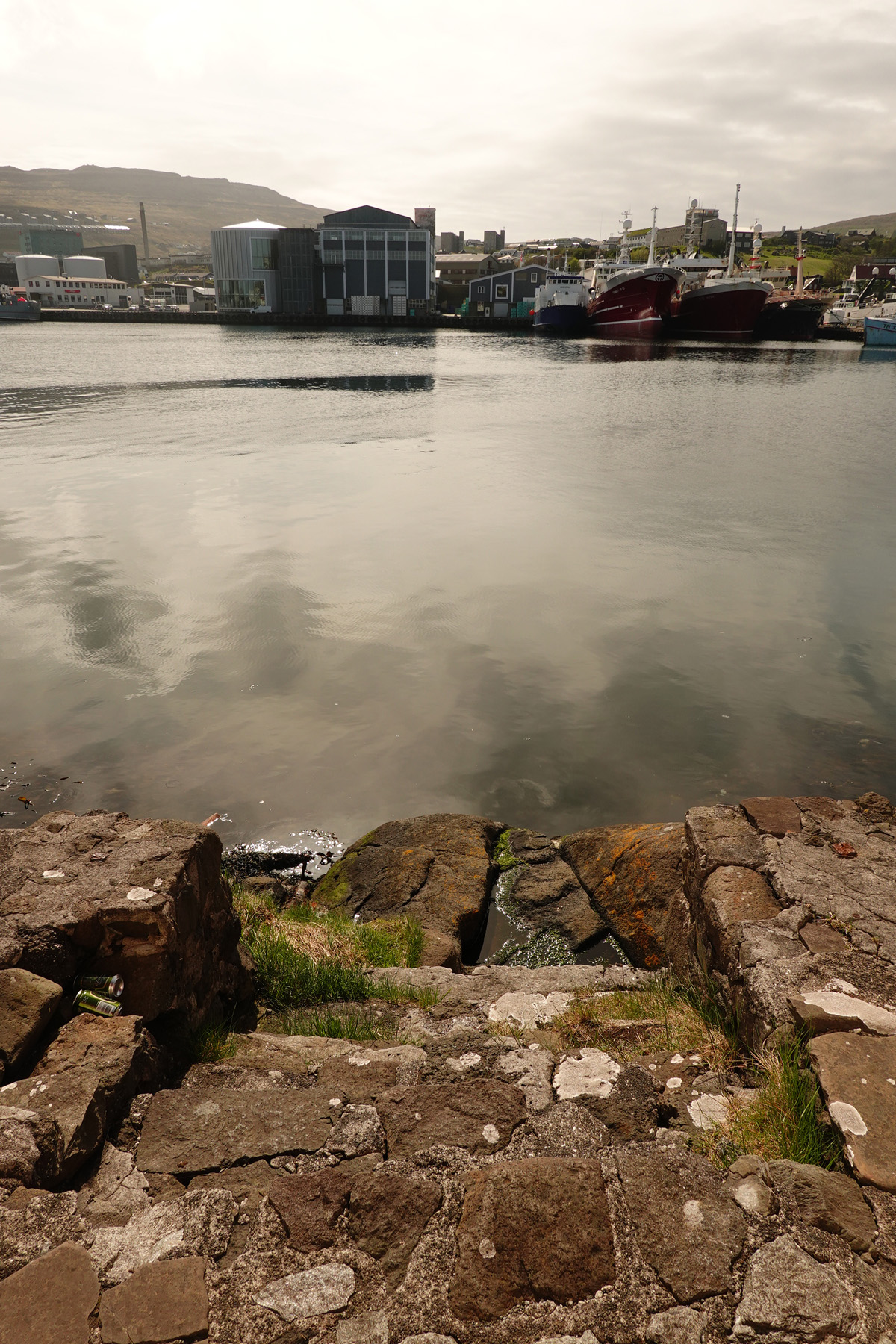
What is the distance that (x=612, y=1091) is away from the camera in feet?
9.15

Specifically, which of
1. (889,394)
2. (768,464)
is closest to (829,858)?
(768,464)

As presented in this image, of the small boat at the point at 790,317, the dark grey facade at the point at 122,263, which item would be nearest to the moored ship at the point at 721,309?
the small boat at the point at 790,317

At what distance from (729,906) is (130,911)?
280 cm

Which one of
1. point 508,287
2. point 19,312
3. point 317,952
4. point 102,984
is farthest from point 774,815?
point 19,312

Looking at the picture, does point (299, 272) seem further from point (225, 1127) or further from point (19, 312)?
point (225, 1127)

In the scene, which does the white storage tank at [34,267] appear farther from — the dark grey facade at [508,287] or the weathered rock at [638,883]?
the weathered rock at [638,883]

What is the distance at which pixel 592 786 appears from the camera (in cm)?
703

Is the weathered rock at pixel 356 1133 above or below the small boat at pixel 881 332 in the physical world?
below

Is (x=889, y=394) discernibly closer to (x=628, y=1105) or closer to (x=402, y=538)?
(x=402, y=538)

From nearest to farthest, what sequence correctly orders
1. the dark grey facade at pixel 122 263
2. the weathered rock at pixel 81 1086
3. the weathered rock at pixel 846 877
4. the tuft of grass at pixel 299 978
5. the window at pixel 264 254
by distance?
1. the weathered rock at pixel 81 1086
2. the weathered rock at pixel 846 877
3. the tuft of grass at pixel 299 978
4. the window at pixel 264 254
5. the dark grey facade at pixel 122 263

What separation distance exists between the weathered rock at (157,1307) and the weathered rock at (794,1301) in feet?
4.48

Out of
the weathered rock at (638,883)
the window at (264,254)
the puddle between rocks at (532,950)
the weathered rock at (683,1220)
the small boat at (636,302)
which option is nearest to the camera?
the weathered rock at (683,1220)

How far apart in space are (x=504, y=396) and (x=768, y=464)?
18.5 meters

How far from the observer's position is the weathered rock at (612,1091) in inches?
104
